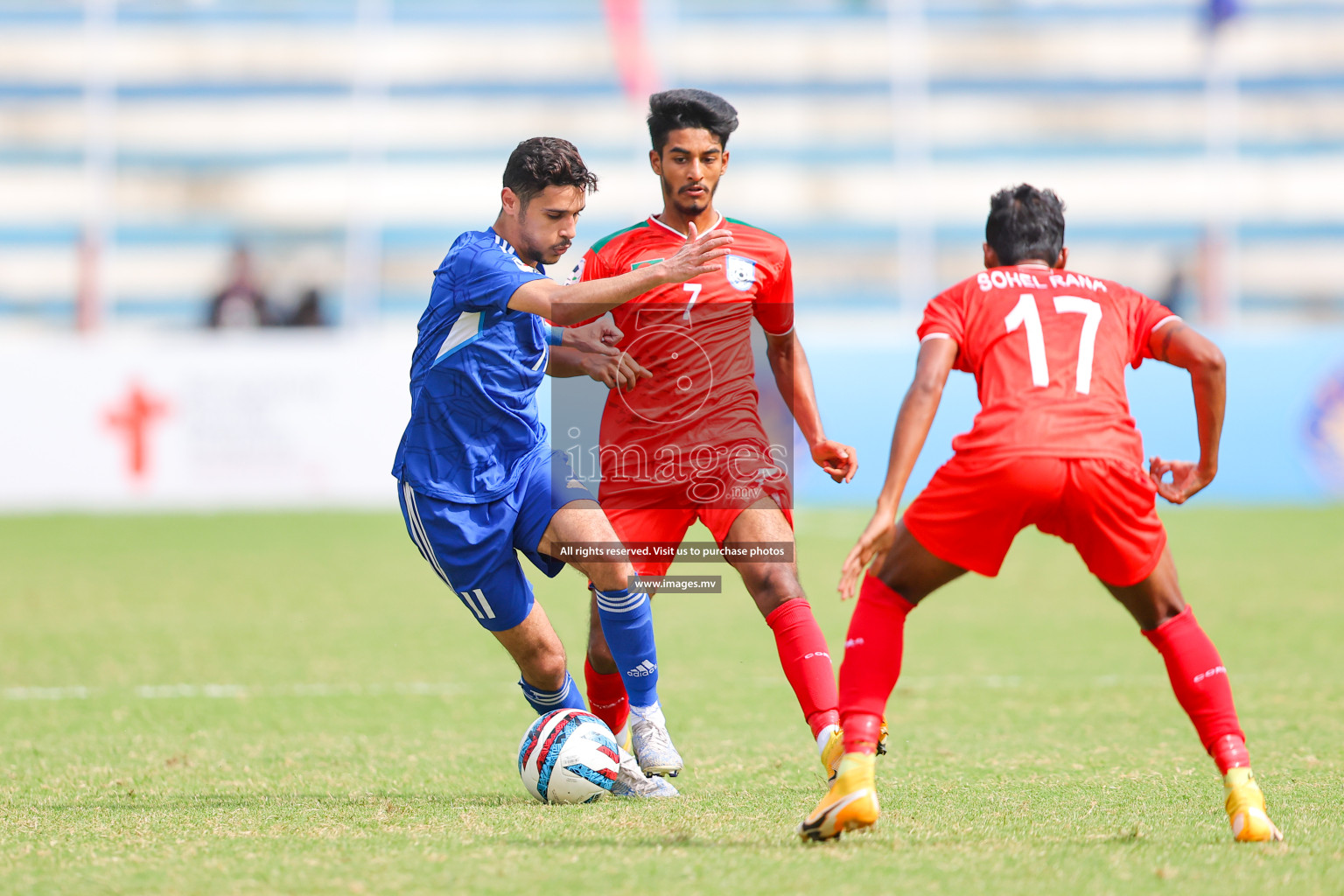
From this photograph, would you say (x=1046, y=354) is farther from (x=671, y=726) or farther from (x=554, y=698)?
(x=671, y=726)

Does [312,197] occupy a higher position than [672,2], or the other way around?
[672,2]

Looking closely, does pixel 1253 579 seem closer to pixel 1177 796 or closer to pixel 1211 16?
pixel 1177 796

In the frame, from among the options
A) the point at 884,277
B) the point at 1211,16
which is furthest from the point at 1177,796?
the point at 884,277

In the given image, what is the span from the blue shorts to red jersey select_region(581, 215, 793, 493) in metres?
0.35

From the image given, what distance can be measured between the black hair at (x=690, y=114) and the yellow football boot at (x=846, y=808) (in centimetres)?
229

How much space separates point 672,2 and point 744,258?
2235cm

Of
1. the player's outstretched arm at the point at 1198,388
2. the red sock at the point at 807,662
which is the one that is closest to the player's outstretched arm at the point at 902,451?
the player's outstretched arm at the point at 1198,388

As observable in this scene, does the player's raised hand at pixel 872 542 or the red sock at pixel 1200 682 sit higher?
the player's raised hand at pixel 872 542

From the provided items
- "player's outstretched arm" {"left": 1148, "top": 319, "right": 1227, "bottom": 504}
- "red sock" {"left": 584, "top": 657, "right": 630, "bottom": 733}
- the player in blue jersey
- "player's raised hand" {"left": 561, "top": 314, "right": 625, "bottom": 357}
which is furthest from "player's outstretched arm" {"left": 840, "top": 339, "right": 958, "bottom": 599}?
"red sock" {"left": 584, "top": 657, "right": 630, "bottom": 733}

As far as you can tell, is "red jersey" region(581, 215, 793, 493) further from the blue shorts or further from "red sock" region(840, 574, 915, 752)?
"red sock" region(840, 574, 915, 752)

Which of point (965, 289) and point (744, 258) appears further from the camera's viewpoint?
point (744, 258)

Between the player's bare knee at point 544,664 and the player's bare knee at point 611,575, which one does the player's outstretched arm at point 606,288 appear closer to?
the player's bare knee at point 611,575

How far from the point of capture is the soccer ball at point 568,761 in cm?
486

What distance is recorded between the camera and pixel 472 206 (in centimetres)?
2606
